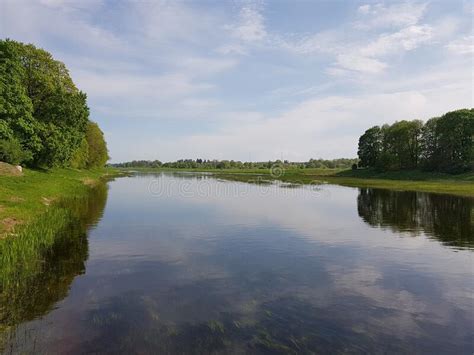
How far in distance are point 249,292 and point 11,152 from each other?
34089 millimetres

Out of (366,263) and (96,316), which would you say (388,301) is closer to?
(366,263)

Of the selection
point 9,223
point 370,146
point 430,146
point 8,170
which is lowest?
point 9,223

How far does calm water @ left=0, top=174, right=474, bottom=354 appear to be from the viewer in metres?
9.09

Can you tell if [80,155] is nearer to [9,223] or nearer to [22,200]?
[22,200]

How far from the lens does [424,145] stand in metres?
100

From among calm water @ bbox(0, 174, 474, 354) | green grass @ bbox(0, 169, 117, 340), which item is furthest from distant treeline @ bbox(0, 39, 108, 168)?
calm water @ bbox(0, 174, 474, 354)

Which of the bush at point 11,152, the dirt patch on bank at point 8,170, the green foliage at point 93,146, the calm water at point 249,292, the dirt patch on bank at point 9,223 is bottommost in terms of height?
→ the calm water at point 249,292

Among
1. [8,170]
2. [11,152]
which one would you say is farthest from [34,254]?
[11,152]

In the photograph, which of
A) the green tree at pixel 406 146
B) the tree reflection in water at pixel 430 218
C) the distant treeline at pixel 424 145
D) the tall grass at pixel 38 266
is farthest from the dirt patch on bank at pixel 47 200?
the green tree at pixel 406 146

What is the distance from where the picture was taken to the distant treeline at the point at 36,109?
121ft

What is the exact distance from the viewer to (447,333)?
9766 mm

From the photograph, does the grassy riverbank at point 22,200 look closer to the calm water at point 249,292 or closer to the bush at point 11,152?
the calm water at point 249,292

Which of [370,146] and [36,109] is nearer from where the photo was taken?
[36,109]

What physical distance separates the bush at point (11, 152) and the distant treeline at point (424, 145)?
285 feet
